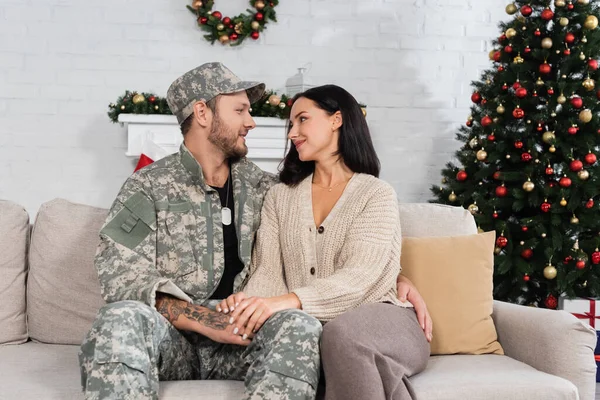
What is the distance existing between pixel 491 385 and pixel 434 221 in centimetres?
74

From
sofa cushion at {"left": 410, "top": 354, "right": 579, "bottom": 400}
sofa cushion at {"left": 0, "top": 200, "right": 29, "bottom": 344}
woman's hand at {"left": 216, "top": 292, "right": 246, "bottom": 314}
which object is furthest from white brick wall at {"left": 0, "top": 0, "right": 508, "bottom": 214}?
sofa cushion at {"left": 410, "top": 354, "right": 579, "bottom": 400}

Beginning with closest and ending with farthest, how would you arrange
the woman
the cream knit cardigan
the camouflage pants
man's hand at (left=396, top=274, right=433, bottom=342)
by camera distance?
the camouflage pants
the woman
the cream knit cardigan
man's hand at (left=396, top=274, right=433, bottom=342)

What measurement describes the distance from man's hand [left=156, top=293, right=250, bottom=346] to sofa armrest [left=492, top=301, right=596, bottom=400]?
0.89 m

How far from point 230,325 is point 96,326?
1.21ft

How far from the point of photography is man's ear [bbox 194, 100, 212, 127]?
247cm

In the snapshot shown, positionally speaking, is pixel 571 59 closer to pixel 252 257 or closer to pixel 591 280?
pixel 591 280

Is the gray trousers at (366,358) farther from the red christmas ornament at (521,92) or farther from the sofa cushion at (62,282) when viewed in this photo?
the red christmas ornament at (521,92)

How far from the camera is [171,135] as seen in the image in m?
3.99

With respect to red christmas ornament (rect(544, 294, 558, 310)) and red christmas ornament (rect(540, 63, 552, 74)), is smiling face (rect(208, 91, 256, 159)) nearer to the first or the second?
red christmas ornament (rect(540, 63, 552, 74))

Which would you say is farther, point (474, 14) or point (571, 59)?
point (474, 14)

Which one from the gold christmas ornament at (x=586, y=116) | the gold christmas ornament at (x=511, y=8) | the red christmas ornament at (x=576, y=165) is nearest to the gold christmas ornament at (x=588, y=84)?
the gold christmas ornament at (x=586, y=116)

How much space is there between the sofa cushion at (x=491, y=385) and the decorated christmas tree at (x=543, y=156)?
59.3 inches

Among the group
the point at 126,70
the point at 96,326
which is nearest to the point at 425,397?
the point at 96,326

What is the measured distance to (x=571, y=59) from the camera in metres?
3.54
